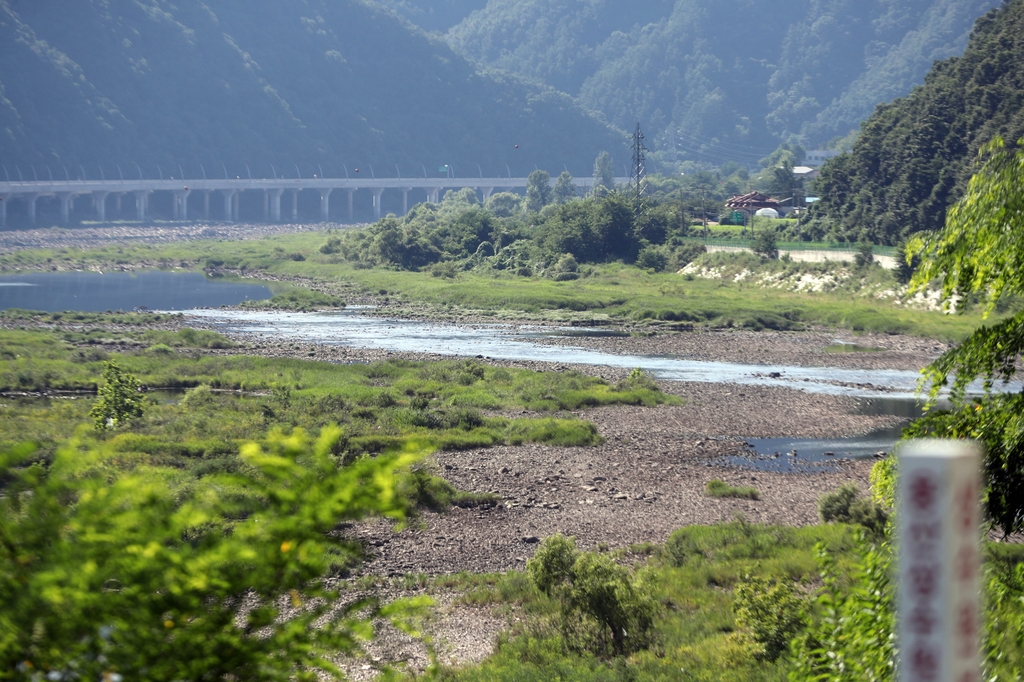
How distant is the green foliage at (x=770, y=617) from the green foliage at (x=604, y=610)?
165 centimetres

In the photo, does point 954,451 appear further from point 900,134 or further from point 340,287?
point 340,287

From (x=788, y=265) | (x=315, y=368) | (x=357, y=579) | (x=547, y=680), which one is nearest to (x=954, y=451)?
(x=547, y=680)

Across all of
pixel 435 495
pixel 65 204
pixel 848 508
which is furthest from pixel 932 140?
pixel 65 204

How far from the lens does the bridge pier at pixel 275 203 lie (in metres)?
178

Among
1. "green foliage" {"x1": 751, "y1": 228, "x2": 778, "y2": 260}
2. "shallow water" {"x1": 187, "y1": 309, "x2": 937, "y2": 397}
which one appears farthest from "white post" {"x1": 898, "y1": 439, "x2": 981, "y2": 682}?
"green foliage" {"x1": 751, "y1": 228, "x2": 778, "y2": 260}

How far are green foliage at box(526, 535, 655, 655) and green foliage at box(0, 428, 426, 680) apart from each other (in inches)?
445

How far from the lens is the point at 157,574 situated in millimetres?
4746

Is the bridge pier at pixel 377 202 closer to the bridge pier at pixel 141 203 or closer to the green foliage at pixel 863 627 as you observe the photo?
the bridge pier at pixel 141 203

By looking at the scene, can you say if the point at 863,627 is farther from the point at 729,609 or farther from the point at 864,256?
the point at 864,256

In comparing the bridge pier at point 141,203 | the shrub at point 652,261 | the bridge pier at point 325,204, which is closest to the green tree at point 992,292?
the shrub at point 652,261

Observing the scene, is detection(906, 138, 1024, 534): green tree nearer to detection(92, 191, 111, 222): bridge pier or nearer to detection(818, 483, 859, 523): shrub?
detection(818, 483, 859, 523): shrub

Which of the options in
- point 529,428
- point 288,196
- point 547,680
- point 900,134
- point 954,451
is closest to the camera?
point 954,451

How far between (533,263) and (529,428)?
64.6m

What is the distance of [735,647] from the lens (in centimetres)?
1465
